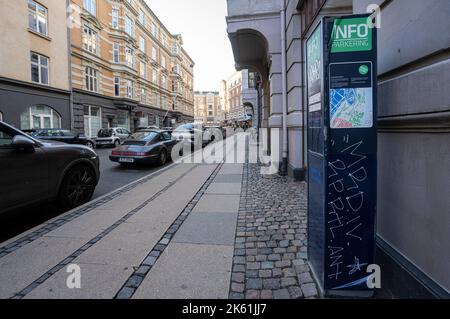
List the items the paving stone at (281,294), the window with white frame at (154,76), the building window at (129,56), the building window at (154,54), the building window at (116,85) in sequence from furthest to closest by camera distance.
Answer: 1. the building window at (154,54)
2. the window with white frame at (154,76)
3. the building window at (129,56)
4. the building window at (116,85)
5. the paving stone at (281,294)

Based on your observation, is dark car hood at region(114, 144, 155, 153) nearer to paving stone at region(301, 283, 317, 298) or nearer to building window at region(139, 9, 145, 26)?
paving stone at region(301, 283, 317, 298)

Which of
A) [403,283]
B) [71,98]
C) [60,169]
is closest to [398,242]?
[403,283]

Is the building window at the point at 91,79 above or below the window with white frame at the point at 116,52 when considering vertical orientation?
below

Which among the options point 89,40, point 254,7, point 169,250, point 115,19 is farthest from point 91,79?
point 169,250

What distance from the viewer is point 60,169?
15.6ft

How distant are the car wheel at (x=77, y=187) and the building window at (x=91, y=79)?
21586 millimetres

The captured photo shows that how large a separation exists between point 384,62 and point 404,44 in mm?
299

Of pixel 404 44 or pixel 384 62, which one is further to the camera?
pixel 384 62

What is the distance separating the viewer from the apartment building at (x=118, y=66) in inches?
914

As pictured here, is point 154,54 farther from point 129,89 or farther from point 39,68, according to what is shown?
point 39,68

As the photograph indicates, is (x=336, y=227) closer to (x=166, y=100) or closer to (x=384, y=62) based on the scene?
(x=384, y=62)

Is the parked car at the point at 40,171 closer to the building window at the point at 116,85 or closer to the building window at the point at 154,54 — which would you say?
the building window at the point at 116,85

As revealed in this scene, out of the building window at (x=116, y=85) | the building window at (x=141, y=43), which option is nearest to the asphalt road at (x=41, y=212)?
the building window at (x=116, y=85)

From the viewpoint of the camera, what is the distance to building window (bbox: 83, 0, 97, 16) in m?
24.2
